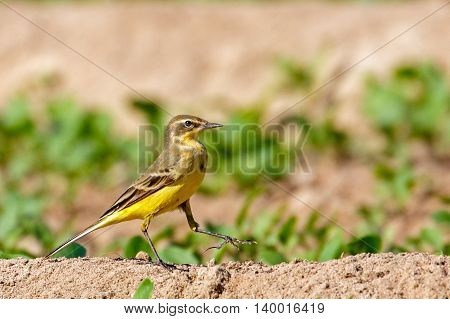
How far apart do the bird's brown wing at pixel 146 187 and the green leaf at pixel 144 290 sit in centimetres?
163

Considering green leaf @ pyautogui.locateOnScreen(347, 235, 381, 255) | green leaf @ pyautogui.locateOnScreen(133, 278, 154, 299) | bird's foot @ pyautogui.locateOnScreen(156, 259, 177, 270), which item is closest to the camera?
green leaf @ pyautogui.locateOnScreen(133, 278, 154, 299)

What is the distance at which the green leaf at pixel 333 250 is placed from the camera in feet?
25.8

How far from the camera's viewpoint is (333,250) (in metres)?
7.89

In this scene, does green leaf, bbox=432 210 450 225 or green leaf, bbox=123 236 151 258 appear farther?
green leaf, bbox=432 210 450 225

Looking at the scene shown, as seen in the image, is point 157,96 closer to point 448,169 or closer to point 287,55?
point 287,55

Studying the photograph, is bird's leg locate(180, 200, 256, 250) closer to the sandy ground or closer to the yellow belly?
the yellow belly

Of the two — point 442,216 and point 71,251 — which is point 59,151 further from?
point 442,216

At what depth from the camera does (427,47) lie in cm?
1759

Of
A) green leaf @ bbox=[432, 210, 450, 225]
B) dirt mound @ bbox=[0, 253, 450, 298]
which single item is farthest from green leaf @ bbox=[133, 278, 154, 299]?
green leaf @ bbox=[432, 210, 450, 225]

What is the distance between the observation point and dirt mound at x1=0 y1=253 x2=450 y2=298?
6.34 meters

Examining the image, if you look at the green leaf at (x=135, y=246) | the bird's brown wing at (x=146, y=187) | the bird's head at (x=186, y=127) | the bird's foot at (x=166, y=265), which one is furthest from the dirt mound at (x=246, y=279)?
the bird's head at (x=186, y=127)

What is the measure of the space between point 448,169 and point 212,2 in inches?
402

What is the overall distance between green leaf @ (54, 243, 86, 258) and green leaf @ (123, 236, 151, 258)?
1.31ft

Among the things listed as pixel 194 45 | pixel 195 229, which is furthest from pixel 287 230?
pixel 194 45
